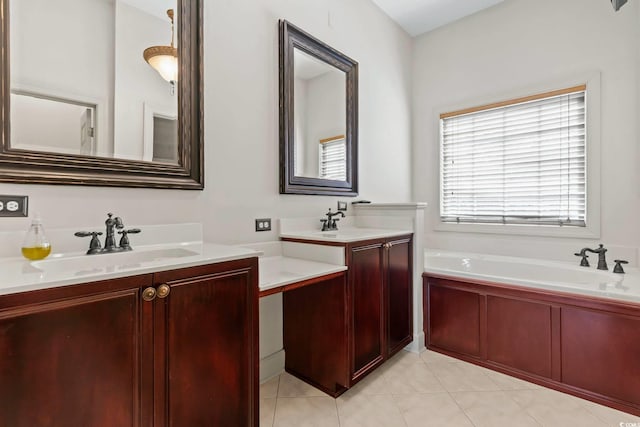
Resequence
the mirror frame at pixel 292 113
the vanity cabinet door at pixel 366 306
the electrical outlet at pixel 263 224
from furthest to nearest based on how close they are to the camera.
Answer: the mirror frame at pixel 292 113 → the electrical outlet at pixel 263 224 → the vanity cabinet door at pixel 366 306

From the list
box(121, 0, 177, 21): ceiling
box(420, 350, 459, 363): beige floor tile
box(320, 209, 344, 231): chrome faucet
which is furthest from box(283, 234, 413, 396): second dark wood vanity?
box(121, 0, 177, 21): ceiling

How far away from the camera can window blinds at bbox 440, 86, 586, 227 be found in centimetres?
265

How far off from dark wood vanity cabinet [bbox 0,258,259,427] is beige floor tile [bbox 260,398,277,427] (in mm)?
427

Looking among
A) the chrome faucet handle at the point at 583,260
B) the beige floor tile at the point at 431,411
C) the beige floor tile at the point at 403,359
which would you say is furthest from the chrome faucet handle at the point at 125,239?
the chrome faucet handle at the point at 583,260

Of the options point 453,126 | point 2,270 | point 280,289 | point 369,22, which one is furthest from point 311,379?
point 369,22

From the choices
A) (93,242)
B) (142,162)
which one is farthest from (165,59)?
(93,242)

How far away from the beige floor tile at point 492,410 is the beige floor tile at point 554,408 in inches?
2.1

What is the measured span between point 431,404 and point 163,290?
1.63m

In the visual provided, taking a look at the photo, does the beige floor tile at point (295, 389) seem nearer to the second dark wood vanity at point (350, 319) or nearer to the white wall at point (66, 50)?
the second dark wood vanity at point (350, 319)

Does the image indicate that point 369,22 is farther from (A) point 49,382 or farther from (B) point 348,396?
(A) point 49,382

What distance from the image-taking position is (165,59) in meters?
1.57

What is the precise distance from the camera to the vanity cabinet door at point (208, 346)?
3.43ft

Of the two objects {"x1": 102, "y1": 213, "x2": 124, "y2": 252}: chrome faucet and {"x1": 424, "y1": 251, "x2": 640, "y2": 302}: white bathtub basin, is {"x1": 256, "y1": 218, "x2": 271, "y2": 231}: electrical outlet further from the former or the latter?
{"x1": 424, "y1": 251, "x2": 640, "y2": 302}: white bathtub basin

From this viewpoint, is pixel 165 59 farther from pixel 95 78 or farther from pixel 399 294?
pixel 399 294
